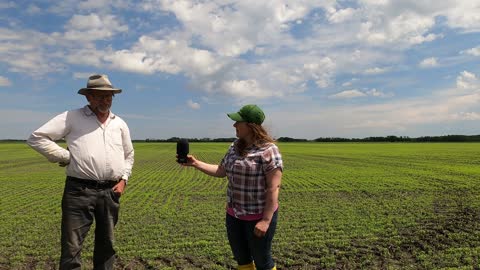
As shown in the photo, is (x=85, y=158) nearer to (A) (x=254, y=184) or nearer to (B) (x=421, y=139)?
(A) (x=254, y=184)

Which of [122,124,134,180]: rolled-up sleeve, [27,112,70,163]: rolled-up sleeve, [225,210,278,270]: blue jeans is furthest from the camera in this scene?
[122,124,134,180]: rolled-up sleeve

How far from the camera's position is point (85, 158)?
363cm

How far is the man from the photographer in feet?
11.7

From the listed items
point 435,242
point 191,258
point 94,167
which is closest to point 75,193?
point 94,167

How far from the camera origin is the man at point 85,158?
3.58 metres

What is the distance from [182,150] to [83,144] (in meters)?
0.89

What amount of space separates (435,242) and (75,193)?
5.53 metres

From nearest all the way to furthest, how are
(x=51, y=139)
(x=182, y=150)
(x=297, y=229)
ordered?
(x=51, y=139)
(x=182, y=150)
(x=297, y=229)

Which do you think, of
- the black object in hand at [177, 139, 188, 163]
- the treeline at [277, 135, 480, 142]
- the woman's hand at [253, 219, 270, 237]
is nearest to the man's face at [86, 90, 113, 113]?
the black object in hand at [177, 139, 188, 163]

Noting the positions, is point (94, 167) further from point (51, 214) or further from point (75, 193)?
point (51, 214)

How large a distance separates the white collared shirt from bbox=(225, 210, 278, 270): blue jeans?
126cm

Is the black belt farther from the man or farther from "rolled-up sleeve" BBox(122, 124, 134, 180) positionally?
"rolled-up sleeve" BBox(122, 124, 134, 180)

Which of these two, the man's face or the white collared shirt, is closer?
the white collared shirt

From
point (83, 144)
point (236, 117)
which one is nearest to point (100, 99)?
point (83, 144)
